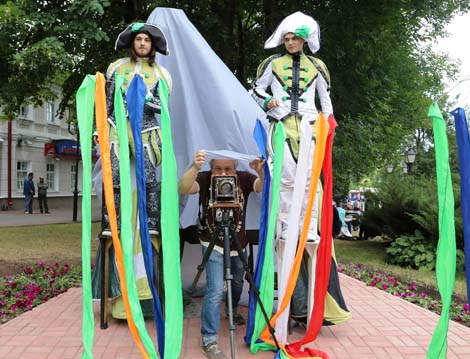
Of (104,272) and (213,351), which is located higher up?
(104,272)

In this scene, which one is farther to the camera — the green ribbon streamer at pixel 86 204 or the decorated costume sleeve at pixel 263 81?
the decorated costume sleeve at pixel 263 81

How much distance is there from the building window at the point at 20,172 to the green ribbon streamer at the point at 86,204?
2067 centimetres

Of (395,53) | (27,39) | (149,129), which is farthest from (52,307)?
(395,53)

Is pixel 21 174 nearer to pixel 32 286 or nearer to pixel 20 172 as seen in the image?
pixel 20 172

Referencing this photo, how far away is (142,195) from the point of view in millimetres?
3137

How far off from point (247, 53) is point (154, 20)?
447 centimetres

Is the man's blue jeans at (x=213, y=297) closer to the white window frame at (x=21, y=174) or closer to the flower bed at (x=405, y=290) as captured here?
the flower bed at (x=405, y=290)

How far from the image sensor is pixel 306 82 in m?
4.03

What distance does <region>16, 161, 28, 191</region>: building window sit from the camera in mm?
21953

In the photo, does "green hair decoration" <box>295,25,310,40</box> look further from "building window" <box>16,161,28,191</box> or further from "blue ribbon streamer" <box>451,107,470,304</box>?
"building window" <box>16,161,28,191</box>

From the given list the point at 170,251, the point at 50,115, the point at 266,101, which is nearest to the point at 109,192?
the point at 170,251

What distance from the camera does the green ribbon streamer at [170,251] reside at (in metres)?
3.05

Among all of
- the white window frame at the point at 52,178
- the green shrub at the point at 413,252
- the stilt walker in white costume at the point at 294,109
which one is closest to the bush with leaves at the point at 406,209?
the green shrub at the point at 413,252

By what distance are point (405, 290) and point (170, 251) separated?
432cm
